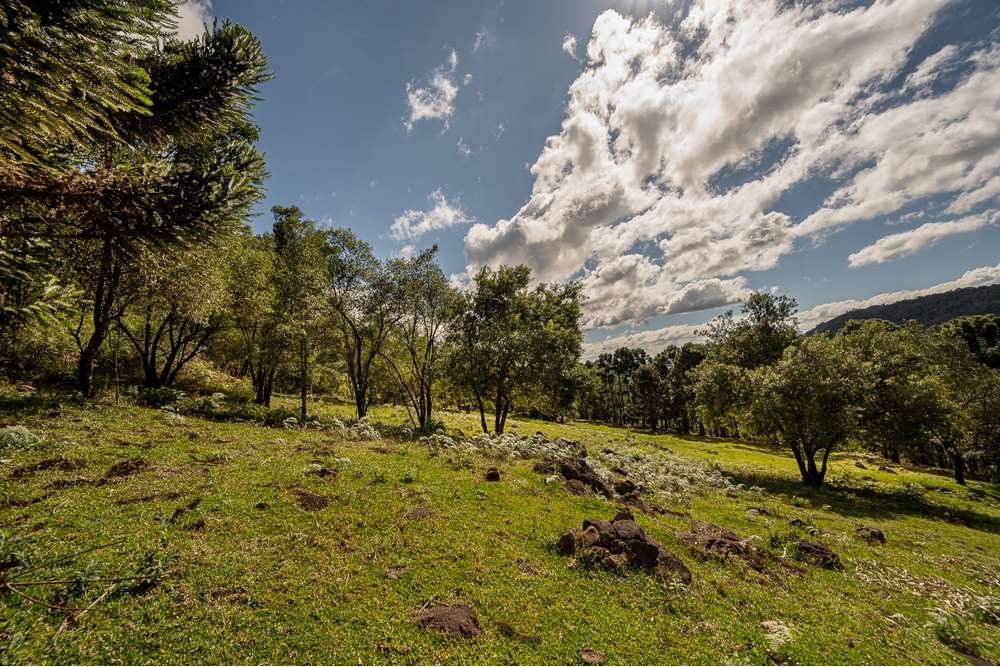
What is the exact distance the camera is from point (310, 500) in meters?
11.0

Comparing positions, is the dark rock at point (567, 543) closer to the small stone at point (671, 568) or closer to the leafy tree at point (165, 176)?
the small stone at point (671, 568)

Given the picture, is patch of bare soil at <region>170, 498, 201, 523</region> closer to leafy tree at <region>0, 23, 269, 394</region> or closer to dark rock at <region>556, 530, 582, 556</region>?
leafy tree at <region>0, 23, 269, 394</region>

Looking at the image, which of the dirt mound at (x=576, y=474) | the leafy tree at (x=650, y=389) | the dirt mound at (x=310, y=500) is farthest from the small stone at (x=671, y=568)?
the leafy tree at (x=650, y=389)

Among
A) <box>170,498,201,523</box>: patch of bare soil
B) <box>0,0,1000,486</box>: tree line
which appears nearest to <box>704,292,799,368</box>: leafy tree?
<box>0,0,1000,486</box>: tree line

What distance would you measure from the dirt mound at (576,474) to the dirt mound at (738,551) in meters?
4.36

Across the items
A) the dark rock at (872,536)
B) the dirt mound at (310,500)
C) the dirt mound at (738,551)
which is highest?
the dirt mound at (310,500)

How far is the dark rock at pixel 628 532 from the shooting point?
34.4ft

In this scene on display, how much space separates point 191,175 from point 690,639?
15360 millimetres

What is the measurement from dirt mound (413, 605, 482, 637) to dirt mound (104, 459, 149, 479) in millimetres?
10385

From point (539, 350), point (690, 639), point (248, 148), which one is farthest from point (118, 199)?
point (539, 350)

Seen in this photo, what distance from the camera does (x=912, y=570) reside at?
12.4 metres

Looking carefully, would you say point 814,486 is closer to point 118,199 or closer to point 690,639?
point 690,639

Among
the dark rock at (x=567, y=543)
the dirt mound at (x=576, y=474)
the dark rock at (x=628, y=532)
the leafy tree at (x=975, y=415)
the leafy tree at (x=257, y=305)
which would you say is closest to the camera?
the dark rock at (x=567, y=543)

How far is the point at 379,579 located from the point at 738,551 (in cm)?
1158
